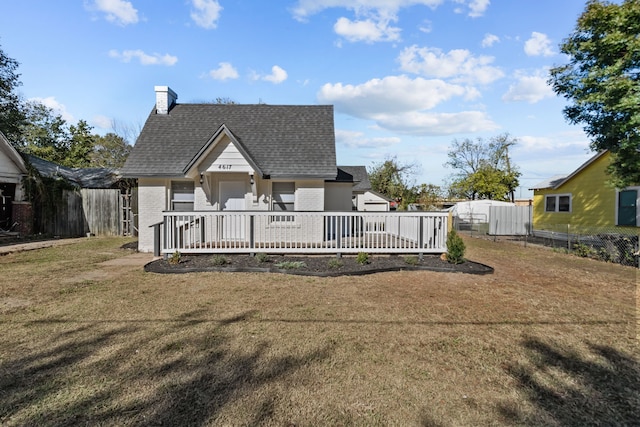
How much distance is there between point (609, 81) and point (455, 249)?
747 centimetres

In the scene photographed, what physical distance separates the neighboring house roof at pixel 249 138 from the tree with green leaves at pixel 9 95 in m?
12.9

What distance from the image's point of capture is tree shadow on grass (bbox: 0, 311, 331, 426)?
2.66m

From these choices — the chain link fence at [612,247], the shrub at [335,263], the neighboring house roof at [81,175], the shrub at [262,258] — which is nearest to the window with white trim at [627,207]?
the chain link fence at [612,247]

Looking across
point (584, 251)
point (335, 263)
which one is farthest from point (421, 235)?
point (584, 251)

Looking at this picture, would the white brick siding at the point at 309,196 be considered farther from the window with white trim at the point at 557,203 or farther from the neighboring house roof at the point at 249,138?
the window with white trim at the point at 557,203

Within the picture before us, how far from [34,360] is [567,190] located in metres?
22.2

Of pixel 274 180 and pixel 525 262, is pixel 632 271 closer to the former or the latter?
pixel 525 262

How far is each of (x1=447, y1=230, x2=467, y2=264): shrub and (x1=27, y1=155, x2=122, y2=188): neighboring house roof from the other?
1628cm

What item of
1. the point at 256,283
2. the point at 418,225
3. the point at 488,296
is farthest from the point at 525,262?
the point at 256,283

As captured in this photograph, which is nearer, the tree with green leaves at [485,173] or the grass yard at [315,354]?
the grass yard at [315,354]

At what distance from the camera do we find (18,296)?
19.6ft

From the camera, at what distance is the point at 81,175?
19.8 m

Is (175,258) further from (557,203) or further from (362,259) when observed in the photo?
(557,203)

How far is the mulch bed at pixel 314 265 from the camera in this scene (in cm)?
814
